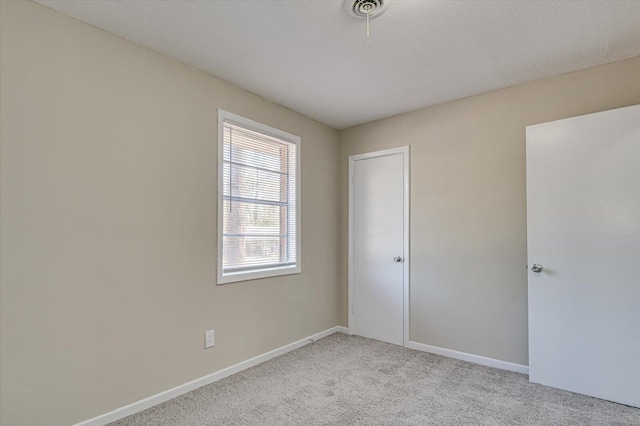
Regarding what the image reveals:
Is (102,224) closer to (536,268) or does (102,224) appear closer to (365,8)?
(365,8)

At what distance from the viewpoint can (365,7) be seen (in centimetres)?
190

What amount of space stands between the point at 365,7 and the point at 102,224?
6.63 ft

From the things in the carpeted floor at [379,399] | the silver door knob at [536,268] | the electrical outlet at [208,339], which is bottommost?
the carpeted floor at [379,399]

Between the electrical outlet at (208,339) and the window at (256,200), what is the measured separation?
15.6 inches

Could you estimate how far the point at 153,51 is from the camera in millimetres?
2383

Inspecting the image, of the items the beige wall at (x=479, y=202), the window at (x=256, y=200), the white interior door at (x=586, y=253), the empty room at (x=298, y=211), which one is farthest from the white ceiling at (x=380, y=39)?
the white interior door at (x=586, y=253)

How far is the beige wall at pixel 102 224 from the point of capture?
1811mm

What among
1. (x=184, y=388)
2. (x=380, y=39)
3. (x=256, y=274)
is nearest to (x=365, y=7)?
(x=380, y=39)

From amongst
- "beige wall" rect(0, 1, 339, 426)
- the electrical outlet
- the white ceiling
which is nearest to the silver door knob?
the white ceiling

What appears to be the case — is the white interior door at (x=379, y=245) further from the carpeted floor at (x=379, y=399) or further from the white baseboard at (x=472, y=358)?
the carpeted floor at (x=379, y=399)

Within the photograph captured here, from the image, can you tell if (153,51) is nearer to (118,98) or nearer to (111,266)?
(118,98)

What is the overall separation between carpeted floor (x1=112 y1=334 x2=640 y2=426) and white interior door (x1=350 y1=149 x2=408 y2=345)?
2.24ft

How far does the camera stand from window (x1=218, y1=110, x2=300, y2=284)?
113 inches

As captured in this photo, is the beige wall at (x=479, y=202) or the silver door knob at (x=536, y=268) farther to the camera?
the beige wall at (x=479, y=202)
